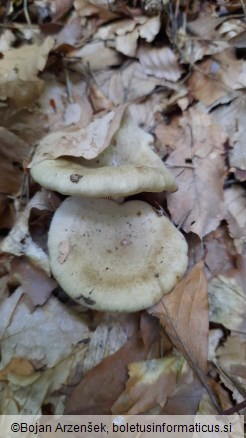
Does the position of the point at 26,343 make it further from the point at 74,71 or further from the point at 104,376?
the point at 74,71

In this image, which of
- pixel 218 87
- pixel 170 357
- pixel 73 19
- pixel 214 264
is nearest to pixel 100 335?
pixel 170 357

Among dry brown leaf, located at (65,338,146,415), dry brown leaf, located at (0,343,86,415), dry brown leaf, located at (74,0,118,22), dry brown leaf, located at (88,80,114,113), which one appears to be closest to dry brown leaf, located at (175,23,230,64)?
dry brown leaf, located at (74,0,118,22)

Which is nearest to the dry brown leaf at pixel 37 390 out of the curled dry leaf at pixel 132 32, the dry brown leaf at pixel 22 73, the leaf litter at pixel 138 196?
the leaf litter at pixel 138 196

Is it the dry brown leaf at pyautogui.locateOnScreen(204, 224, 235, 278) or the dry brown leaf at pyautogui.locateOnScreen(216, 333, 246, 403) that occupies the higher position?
the dry brown leaf at pyautogui.locateOnScreen(204, 224, 235, 278)

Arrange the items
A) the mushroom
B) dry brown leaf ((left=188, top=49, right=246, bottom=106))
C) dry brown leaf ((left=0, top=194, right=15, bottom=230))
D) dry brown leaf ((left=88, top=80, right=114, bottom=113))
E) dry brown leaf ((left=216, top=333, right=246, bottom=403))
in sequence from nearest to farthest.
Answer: the mushroom < dry brown leaf ((left=216, top=333, right=246, bottom=403)) < dry brown leaf ((left=0, top=194, right=15, bottom=230)) < dry brown leaf ((left=188, top=49, right=246, bottom=106)) < dry brown leaf ((left=88, top=80, right=114, bottom=113))

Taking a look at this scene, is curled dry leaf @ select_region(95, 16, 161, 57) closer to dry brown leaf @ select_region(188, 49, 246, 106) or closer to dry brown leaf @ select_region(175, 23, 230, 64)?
dry brown leaf @ select_region(175, 23, 230, 64)

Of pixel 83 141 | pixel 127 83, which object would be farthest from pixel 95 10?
pixel 83 141
